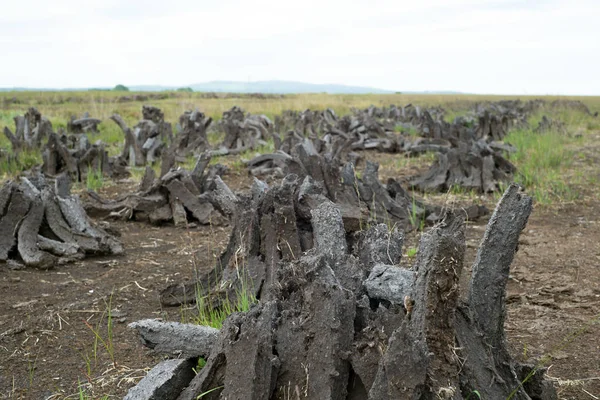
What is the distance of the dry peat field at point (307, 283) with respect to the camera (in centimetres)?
200

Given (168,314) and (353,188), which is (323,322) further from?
(353,188)

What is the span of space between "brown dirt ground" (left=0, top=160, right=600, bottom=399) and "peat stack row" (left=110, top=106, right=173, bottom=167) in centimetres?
377

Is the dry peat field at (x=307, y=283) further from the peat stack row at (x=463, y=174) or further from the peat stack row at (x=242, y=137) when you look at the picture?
the peat stack row at (x=242, y=137)

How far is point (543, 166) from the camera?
351 inches

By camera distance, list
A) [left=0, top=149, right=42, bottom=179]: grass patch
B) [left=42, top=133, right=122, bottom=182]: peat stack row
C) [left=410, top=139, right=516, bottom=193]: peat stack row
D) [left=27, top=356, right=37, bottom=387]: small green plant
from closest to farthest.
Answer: [left=27, top=356, right=37, bottom=387]: small green plant → [left=410, top=139, right=516, bottom=193]: peat stack row → [left=42, top=133, right=122, bottom=182]: peat stack row → [left=0, top=149, right=42, bottom=179]: grass patch

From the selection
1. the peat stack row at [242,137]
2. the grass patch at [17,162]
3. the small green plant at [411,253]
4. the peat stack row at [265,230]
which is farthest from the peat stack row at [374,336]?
the peat stack row at [242,137]

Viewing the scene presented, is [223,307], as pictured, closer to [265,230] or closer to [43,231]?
[265,230]

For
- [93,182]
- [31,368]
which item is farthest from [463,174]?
[31,368]

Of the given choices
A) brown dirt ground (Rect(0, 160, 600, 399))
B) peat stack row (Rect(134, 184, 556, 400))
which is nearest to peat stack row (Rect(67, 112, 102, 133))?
brown dirt ground (Rect(0, 160, 600, 399))

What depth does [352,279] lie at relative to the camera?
2400 millimetres

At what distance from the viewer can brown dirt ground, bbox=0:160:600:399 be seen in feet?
9.52

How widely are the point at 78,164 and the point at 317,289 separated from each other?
7054mm

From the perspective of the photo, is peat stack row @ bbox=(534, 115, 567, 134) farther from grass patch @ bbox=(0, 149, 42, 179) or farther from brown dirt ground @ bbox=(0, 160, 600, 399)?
grass patch @ bbox=(0, 149, 42, 179)

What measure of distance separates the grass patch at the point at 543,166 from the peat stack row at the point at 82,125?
7.87 metres
